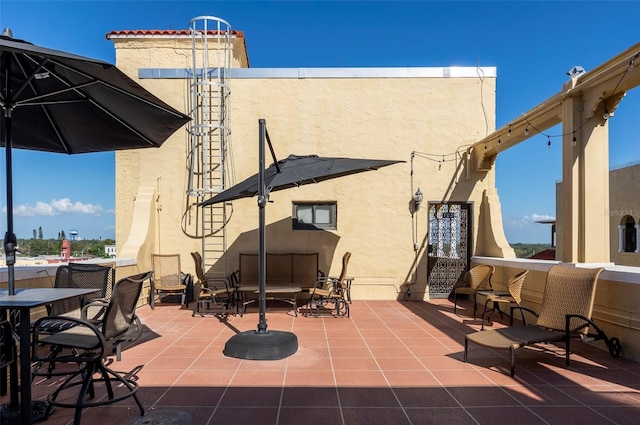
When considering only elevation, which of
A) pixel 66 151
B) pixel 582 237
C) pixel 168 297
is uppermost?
pixel 66 151

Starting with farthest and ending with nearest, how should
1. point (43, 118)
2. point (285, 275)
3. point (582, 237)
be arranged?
1. point (285, 275)
2. point (582, 237)
3. point (43, 118)

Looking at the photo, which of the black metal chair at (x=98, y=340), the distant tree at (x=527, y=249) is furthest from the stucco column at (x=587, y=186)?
the distant tree at (x=527, y=249)

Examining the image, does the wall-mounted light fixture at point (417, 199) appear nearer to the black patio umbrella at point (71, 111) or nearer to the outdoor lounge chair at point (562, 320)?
the outdoor lounge chair at point (562, 320)

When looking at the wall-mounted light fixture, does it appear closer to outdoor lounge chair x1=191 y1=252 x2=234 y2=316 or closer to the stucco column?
the stucco column

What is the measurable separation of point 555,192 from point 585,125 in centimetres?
1383

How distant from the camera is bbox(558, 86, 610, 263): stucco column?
16.9ft

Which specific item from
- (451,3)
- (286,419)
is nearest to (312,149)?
(451,3)

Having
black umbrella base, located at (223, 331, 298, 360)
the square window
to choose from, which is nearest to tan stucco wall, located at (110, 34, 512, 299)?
the square window

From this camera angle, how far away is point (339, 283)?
278 inches

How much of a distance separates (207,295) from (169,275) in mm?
1682

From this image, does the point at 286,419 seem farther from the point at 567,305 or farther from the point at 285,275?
the point at 285,275

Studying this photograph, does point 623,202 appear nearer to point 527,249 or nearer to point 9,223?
point 527,249

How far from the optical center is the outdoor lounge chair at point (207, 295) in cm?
679

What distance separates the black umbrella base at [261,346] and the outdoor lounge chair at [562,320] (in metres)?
1.96
